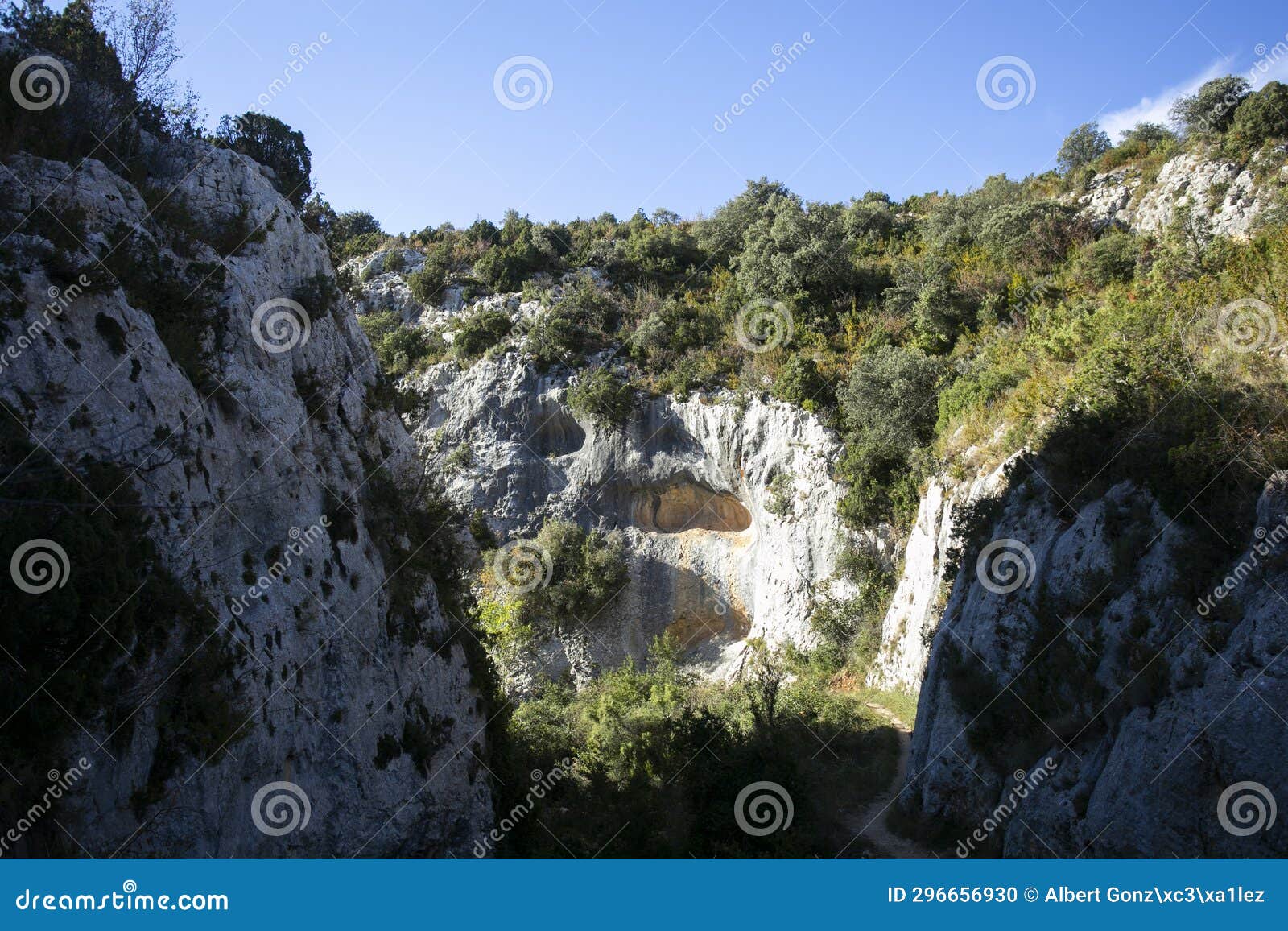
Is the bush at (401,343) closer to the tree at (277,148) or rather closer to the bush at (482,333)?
the bush at (482,333)

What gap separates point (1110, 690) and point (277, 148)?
18.2 m

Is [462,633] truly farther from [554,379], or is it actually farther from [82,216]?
[554,379]

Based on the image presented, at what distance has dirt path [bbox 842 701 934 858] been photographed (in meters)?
13.2

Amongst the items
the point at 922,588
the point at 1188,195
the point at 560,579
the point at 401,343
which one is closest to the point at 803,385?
the point at 922,588

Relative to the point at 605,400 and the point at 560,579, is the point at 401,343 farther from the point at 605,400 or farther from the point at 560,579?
the point at 560,579

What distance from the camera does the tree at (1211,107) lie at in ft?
91.6

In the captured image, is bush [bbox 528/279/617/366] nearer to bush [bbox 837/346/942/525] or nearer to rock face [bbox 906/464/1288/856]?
bush [bbox 837/346/942/525]

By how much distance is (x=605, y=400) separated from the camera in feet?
103

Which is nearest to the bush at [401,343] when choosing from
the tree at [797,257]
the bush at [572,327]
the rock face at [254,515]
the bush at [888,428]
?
the bush at [572,327]

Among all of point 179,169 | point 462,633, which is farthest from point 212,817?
point 179,169

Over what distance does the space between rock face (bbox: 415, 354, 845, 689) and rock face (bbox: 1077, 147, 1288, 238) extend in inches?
509

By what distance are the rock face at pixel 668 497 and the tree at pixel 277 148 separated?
14010 mm

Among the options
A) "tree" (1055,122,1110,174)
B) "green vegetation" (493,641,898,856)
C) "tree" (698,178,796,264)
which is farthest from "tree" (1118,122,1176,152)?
"green vegetation" (493,641,898,856)

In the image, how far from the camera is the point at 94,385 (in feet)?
25.7
